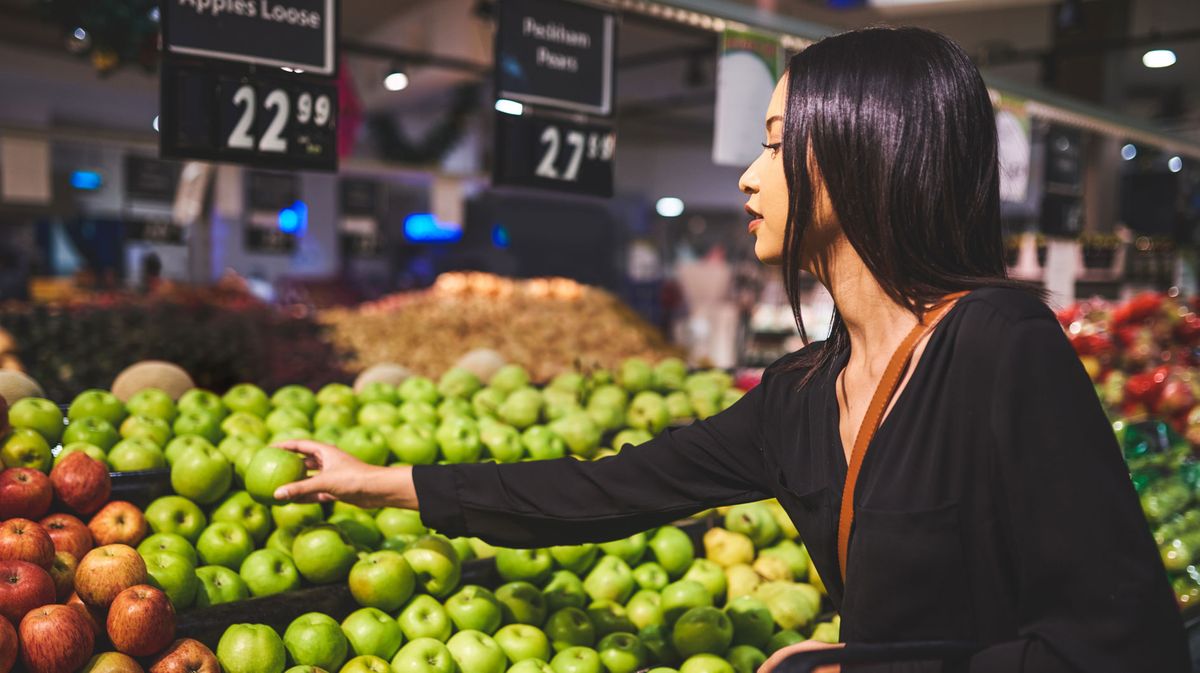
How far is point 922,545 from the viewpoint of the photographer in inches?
47.1

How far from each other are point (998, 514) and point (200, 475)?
5.74 feet

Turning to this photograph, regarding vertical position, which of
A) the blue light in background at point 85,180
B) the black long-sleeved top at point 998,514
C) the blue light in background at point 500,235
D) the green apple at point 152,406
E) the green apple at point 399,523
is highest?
the blue light in background at point 85,180

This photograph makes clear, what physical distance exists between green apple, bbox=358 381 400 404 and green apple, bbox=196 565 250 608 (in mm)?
996

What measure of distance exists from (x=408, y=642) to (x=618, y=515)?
1.89 ft

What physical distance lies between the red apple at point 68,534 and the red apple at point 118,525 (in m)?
0.07

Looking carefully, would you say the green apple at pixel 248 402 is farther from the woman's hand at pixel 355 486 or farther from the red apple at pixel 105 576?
the red apple at pixel 105 576

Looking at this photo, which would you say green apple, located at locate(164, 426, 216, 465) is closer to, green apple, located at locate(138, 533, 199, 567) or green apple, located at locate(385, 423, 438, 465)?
green apple, located at locate(138, 533, 199, 567)

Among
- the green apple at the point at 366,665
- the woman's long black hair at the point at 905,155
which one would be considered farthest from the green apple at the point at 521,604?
the woman's long black hair at the point at 905,155

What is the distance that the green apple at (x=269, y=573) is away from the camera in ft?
6.33

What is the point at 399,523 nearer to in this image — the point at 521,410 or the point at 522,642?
the point at 522,642

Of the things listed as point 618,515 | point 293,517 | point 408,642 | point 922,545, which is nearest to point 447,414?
point 293,517

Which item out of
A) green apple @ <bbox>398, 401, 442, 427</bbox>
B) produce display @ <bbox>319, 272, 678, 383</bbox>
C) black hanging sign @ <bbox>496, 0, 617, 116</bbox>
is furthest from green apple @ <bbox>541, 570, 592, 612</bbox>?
produce display @ <bbox>319, 272, 678, 383</bbox>

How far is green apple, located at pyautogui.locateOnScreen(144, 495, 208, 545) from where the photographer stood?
79.2 inches

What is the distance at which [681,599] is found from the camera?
7.59 ft
